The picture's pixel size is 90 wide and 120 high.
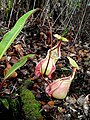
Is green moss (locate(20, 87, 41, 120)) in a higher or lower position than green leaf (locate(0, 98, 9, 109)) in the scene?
lower

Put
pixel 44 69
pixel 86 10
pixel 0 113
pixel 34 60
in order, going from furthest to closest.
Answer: pixel 86 10 < pixel 34 60 < pixel 44 69 < pixel 0 113

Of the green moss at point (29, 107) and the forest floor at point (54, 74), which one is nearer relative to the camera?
the green moss at point (29, 107)

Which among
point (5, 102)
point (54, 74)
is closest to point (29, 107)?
point (5, 102)

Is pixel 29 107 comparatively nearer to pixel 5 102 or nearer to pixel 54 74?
pixel 5 102

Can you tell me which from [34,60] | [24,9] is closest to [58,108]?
[34,60]

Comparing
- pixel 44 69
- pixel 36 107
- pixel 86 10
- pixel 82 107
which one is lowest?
pixel 82 107

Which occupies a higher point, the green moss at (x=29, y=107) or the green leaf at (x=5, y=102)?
the green leaf at (x=5, y=102)

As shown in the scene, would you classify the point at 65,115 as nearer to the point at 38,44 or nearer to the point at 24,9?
the point at 38,44

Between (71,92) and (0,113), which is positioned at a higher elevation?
(0,113)
